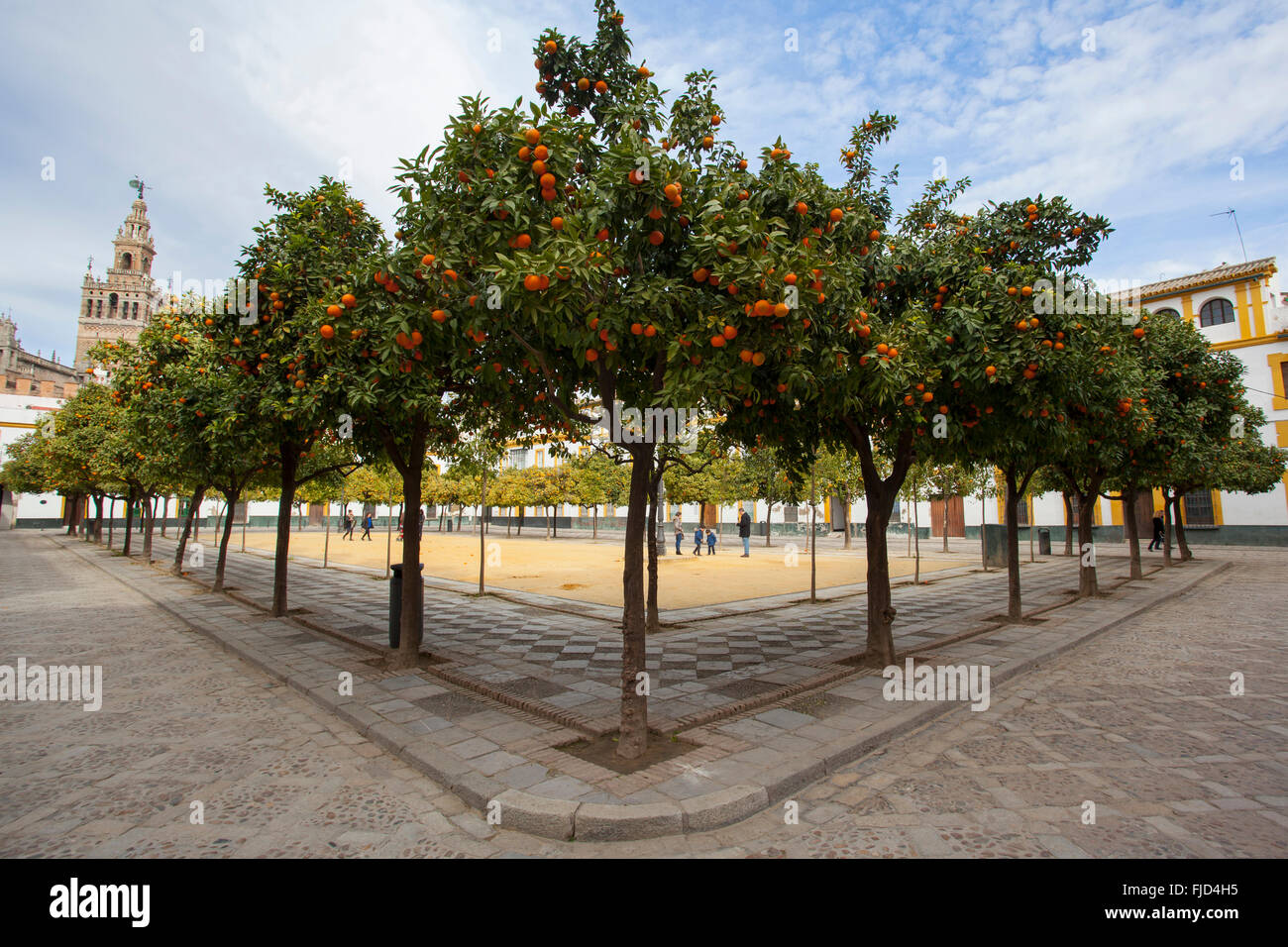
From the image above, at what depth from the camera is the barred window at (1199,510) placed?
35125 mm

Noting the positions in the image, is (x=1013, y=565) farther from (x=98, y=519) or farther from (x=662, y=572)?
(x=98, y=519)

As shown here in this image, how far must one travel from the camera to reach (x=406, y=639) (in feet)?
25.2

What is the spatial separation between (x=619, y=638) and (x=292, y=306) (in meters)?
6.36

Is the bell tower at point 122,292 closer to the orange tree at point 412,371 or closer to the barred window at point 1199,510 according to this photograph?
the orange tree at point 412,371

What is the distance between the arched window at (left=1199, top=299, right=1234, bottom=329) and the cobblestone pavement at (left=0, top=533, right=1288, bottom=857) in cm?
3728

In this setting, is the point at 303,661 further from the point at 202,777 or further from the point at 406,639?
the point at 202,777

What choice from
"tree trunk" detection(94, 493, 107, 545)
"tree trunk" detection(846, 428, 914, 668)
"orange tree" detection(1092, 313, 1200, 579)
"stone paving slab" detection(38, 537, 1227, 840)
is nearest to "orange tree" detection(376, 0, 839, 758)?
"stone paving slab" detection(38, 537, 1227, 840)

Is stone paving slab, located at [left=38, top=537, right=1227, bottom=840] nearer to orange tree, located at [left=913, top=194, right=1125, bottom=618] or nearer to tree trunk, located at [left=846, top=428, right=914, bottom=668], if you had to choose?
tree trunk, located at [left=846, top=428, right=914, bottom=668]

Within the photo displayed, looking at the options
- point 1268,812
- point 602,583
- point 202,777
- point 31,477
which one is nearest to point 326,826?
point 202,777

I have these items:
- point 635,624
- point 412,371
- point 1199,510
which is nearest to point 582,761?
point 635,624
